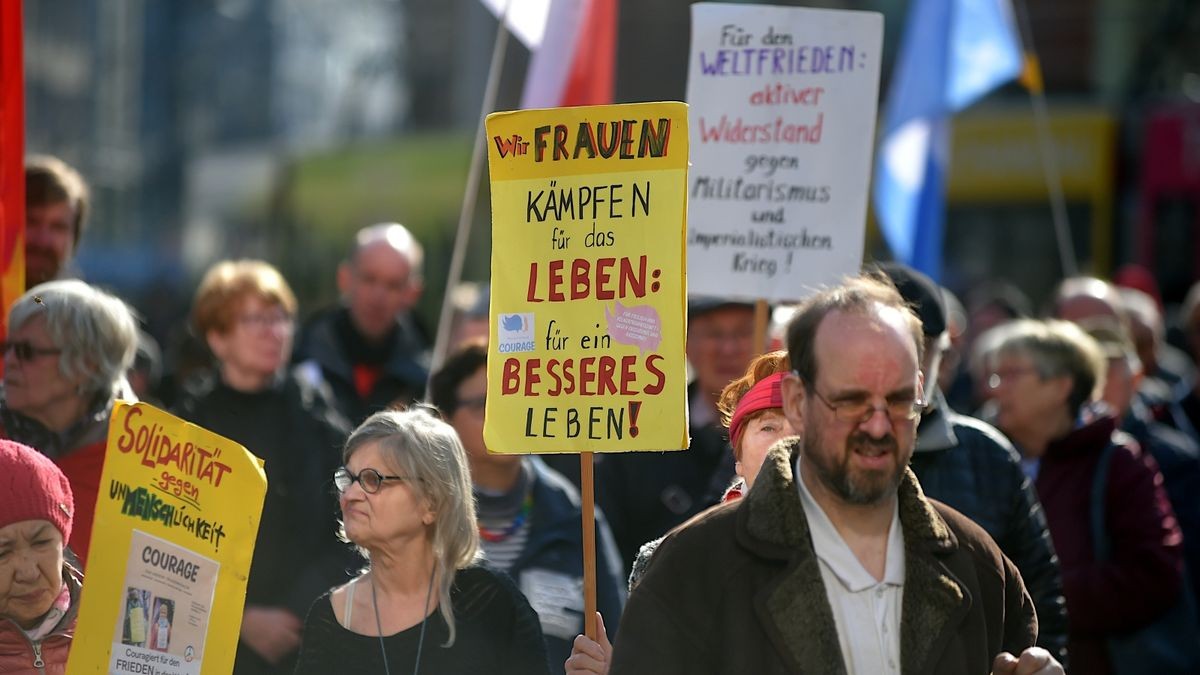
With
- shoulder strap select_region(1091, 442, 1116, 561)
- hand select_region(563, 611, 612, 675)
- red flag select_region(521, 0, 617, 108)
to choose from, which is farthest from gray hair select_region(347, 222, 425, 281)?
hand select_region(563, 611, 612, 675)

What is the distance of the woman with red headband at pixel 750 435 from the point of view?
3.67 meters

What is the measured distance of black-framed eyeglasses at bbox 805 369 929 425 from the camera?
3.00 meters

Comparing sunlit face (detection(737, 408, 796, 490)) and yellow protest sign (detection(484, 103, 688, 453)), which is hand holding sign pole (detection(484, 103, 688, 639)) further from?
sunlit face (detection(737, 408, 796, 490))

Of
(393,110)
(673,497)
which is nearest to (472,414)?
(673,497)

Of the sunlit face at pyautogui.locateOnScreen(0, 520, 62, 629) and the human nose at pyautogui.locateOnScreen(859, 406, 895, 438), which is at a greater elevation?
the human nose at pyautogui.locateOnScreen(859, 406, 895, 438)

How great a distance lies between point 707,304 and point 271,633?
1810 mm

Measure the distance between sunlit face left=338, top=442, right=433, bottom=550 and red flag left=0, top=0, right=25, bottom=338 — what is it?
1650 mm

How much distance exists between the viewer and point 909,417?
3.03 m

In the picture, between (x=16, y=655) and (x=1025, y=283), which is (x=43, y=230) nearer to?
(x=16, y=655)

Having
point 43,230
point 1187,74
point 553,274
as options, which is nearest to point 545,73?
point 43,230

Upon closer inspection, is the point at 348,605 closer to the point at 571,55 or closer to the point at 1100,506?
the point at 1100,506

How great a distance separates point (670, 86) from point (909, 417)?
86.7 feet

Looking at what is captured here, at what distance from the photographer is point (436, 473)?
4117 mm

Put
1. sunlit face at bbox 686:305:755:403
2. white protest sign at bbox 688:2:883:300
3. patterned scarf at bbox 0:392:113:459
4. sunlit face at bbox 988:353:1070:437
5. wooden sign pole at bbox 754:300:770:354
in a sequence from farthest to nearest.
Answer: sunlit face at bbox 686:305:755:403
sunlit face at bbox 988:353:1070:437
white protest sign at bbox 688:2:883:300
wooden sign pole at bbox 754:300:770:354
patterned scarf at bbox 0:392:113:459
